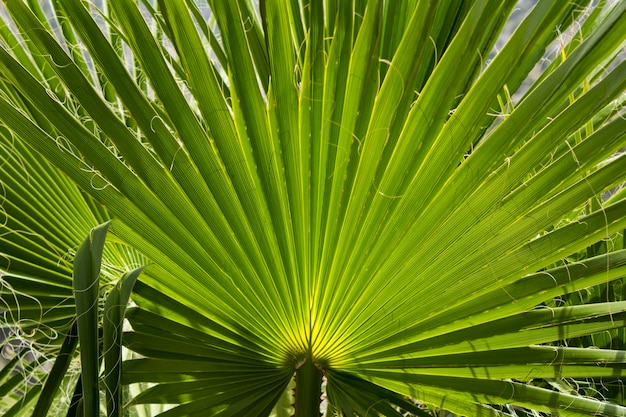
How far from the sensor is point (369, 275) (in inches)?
32.3

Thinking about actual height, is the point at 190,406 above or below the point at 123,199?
below

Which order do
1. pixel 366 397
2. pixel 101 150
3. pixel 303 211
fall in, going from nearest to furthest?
pixel 101 150
pixel 303 211
pixel 366 397

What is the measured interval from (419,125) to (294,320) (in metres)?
0.32

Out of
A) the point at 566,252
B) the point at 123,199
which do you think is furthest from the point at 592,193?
the point at 123,199

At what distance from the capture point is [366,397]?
0.90m

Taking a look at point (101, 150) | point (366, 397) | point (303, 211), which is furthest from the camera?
point (366, 397)

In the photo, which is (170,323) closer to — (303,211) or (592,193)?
(303,211)

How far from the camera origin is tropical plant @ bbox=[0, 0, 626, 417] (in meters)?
0.67

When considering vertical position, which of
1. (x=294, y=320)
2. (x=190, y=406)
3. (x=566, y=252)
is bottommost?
(x=190, y=406)

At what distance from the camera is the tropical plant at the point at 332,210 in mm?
670

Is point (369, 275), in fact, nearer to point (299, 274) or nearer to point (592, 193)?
point (299, 274)

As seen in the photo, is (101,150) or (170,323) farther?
(170,323)

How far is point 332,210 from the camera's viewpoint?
79 cm

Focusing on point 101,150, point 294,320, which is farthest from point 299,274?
point 101,150
